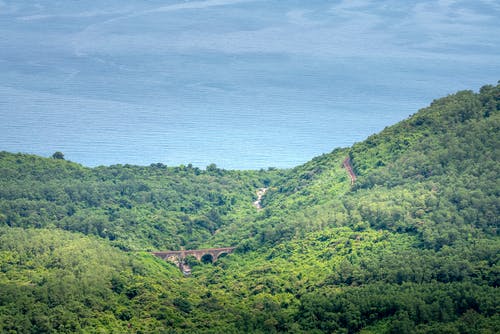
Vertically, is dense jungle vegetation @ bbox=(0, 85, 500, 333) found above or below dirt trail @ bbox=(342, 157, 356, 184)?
below

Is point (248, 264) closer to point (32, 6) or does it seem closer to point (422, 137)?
point (422, 137)

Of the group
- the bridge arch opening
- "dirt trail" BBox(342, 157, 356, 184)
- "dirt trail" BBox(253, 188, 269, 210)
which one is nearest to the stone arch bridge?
the bridge arch opening

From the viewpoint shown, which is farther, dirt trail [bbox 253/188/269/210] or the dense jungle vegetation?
dirt trail [bbox 253/188/269/210]

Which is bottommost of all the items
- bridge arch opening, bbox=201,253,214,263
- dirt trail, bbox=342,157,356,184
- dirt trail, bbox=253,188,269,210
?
bridge arch opening, bbox=201,253,214,263

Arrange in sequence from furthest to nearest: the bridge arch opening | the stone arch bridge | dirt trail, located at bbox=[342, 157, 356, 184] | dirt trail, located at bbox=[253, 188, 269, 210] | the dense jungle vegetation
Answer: dirt trail, located at bbox=[253, 188, 269, 210] < dirt trail, located at bbox=[342, 157, 356, 184] < the bridge arch opening < the stone arch bridge < the dense jungle vegetation

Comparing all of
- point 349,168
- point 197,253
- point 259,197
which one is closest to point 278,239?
point 197,253

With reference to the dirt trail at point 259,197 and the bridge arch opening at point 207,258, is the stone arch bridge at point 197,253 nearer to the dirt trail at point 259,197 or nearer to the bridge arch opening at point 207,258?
the bridge arch opening at point 207,258

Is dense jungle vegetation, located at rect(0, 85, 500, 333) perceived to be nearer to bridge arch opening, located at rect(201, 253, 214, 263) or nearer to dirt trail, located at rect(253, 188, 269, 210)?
dirt trail, located at rect(253, 188, 269, 210)

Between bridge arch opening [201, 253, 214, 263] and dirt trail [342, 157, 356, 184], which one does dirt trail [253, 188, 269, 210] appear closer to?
dirt trail [342, 157, 356, 184]

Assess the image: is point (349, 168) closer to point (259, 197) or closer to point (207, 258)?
point (259, 197)

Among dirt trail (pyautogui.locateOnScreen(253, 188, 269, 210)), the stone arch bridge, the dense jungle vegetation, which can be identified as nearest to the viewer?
the dense jungle vegetation
